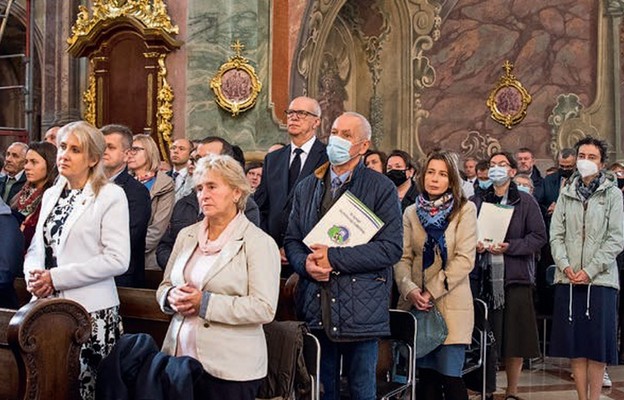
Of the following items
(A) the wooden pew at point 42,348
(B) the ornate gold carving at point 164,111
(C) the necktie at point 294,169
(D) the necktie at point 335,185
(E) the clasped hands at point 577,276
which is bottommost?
(A) the wooden pew at point 42,348

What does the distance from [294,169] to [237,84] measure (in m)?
5.09

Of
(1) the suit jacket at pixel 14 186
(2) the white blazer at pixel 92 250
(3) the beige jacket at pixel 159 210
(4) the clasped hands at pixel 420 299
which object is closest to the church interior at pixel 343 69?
(1) the suit jacket at pixel 14 186

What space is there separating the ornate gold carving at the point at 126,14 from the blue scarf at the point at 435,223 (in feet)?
20.5

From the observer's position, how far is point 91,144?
14.0 ft

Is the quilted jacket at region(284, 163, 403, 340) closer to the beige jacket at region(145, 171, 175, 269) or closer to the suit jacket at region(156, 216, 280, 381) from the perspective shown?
the suit jacket at region(156, 216, 280, 381)

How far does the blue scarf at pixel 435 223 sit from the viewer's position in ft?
17.9

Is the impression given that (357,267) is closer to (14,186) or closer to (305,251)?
(305,251)

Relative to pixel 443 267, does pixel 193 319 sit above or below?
below

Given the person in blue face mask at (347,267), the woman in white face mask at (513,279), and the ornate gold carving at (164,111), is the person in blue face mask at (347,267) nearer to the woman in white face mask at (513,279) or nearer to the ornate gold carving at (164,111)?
the woman in white face mask at (513,279)

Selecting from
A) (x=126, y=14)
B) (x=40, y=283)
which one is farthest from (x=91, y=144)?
(x=126, y=14)

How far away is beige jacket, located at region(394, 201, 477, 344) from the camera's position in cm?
537

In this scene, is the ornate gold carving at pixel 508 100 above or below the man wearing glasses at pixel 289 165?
above

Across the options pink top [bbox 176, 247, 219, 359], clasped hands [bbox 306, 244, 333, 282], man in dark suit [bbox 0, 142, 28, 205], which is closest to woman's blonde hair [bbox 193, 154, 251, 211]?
pink top [bbox 176, 247, 219, 359]

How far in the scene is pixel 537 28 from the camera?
12461 mm
